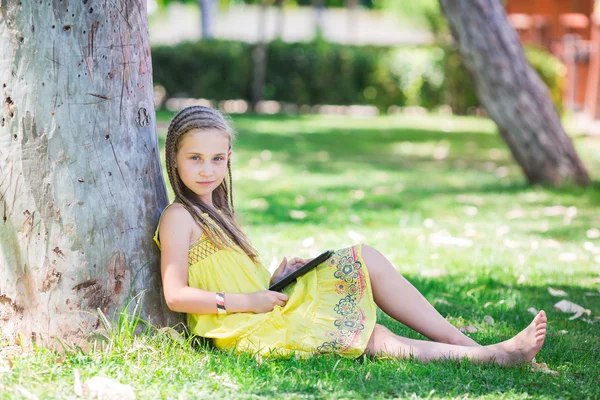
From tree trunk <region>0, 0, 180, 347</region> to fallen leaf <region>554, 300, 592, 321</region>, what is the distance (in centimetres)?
224

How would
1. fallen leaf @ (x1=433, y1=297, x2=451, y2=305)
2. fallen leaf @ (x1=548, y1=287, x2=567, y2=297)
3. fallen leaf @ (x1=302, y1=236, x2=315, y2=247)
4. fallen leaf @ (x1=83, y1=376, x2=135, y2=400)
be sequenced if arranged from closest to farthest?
1. fallen leaf @ (x1=83, y1=376, x2=135, y2=400)
2. fallen leaf @ (x1=433, y1=297, x2=451, y2=305)
3. fallen leaf @ (x1=548, y1=287, x2=567, y2=297)
4. fallen leaf @ (x1=302, y1=236, x2=315, y2=247)

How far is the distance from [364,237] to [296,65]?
46.6 feet

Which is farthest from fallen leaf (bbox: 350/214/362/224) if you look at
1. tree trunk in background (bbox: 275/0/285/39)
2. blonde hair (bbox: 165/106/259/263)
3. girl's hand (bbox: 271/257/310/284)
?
tree trunk in background (bbox: 275/0/285/39)

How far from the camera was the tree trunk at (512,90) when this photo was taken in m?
7.97

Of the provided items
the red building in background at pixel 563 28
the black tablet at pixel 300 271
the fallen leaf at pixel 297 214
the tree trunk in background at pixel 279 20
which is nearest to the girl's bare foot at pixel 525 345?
the black tablet at pixel 300 271

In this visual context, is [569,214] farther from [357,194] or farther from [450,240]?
[357,194]

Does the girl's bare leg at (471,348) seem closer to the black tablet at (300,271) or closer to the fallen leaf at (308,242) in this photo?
the black tablet at (300,271)

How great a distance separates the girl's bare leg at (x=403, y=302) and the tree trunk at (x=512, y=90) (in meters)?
5.22

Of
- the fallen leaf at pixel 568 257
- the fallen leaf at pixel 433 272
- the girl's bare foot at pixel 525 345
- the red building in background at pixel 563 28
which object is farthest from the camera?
the red building in background at pixel 563 28

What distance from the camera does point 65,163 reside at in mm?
2920

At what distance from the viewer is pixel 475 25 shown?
798cm

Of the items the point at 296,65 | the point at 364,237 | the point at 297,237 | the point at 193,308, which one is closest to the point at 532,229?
the point at 364,237

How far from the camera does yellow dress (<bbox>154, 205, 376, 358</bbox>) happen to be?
3059mm

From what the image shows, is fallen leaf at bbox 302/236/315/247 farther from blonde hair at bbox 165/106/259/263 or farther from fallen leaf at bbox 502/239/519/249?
blonde hair at bbox 165/106/259/263
